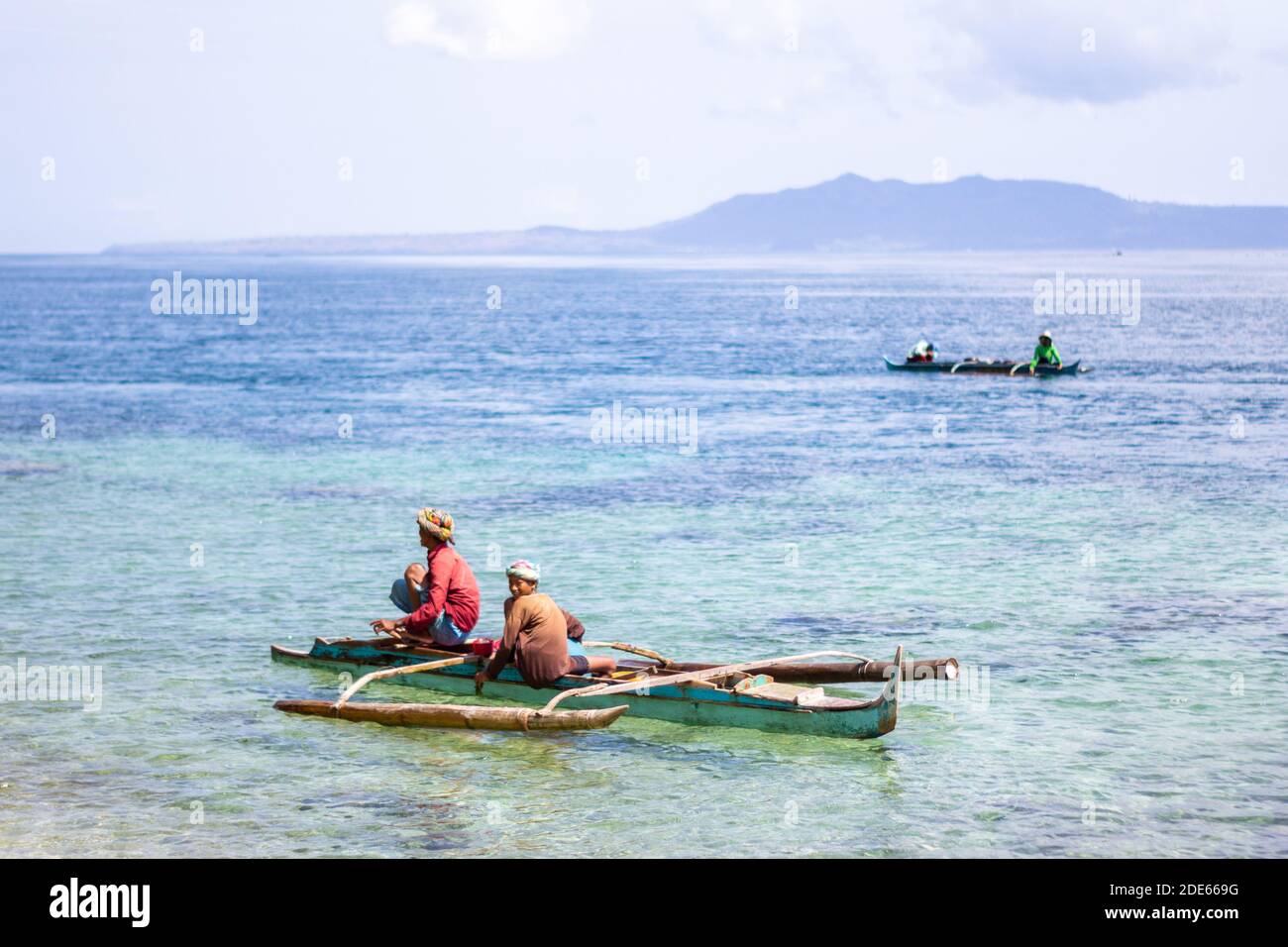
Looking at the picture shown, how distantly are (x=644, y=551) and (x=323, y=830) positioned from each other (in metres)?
12.5

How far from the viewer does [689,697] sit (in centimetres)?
1541

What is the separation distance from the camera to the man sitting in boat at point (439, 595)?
16406 millimetres

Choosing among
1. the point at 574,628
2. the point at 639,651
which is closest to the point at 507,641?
the point at 574,628

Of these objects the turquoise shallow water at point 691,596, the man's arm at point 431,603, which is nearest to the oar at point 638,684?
the turquoise shallow water at point 691,596

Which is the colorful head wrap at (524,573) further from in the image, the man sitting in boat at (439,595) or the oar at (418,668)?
the oar at (418,668)

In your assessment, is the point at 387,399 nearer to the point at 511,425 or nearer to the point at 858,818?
the point at 511,425

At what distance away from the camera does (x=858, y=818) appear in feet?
44.3

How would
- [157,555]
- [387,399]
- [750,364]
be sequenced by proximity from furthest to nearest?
1. [750,364]
2. [387,399]
3. [157,555]

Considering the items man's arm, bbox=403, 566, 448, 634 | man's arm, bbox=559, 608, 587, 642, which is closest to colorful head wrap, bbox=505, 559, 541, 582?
man's arm, bbox=559, 608, 587, 642

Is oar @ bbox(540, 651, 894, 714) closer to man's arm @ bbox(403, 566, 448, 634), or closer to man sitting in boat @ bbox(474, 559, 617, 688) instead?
man sitting in boat @ bbox(474, 559, 617, 688)

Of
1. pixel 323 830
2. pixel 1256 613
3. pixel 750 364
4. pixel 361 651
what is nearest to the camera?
pixel 323 830

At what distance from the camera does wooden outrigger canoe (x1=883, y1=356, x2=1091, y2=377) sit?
175 ft
